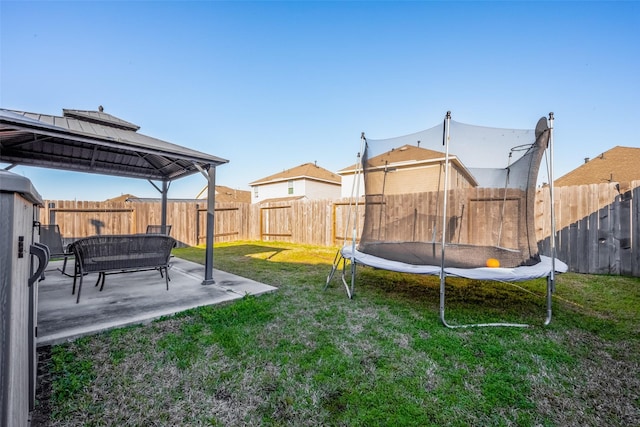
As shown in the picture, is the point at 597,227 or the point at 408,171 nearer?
the point at 408,171

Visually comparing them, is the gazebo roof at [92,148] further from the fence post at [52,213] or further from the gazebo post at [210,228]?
the fence post at [52,213]

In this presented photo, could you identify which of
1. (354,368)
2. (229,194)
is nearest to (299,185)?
(229,194)

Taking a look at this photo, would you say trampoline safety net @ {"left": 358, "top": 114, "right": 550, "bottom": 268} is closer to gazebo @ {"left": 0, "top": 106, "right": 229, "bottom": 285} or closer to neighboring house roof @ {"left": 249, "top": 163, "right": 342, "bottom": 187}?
gazebo @ {"left": 0, "top": 106, "right": 229, "bottom": 285}

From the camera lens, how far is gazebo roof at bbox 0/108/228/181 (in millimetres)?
3086

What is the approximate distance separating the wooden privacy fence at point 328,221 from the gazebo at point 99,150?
8.82 feet

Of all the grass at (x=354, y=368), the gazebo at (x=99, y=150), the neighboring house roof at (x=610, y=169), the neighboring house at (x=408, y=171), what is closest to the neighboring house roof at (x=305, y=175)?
the gazebo at (x=99, y=150)

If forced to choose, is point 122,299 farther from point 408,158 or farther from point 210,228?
point 408,158

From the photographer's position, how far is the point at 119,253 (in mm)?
3459

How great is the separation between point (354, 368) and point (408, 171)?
11.1 feet

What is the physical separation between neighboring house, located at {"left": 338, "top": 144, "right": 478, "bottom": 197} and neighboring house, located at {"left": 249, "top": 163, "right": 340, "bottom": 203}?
1485 centimetres

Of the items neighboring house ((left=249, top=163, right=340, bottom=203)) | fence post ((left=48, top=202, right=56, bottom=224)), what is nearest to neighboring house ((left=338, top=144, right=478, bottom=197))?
fence post ((left=48, top=202, right=56, bottom=224))

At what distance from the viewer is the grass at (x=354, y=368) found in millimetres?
1533

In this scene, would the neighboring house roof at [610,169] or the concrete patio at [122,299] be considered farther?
the neighboring house roof at [610,169]

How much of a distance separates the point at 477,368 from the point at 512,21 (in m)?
6.85
